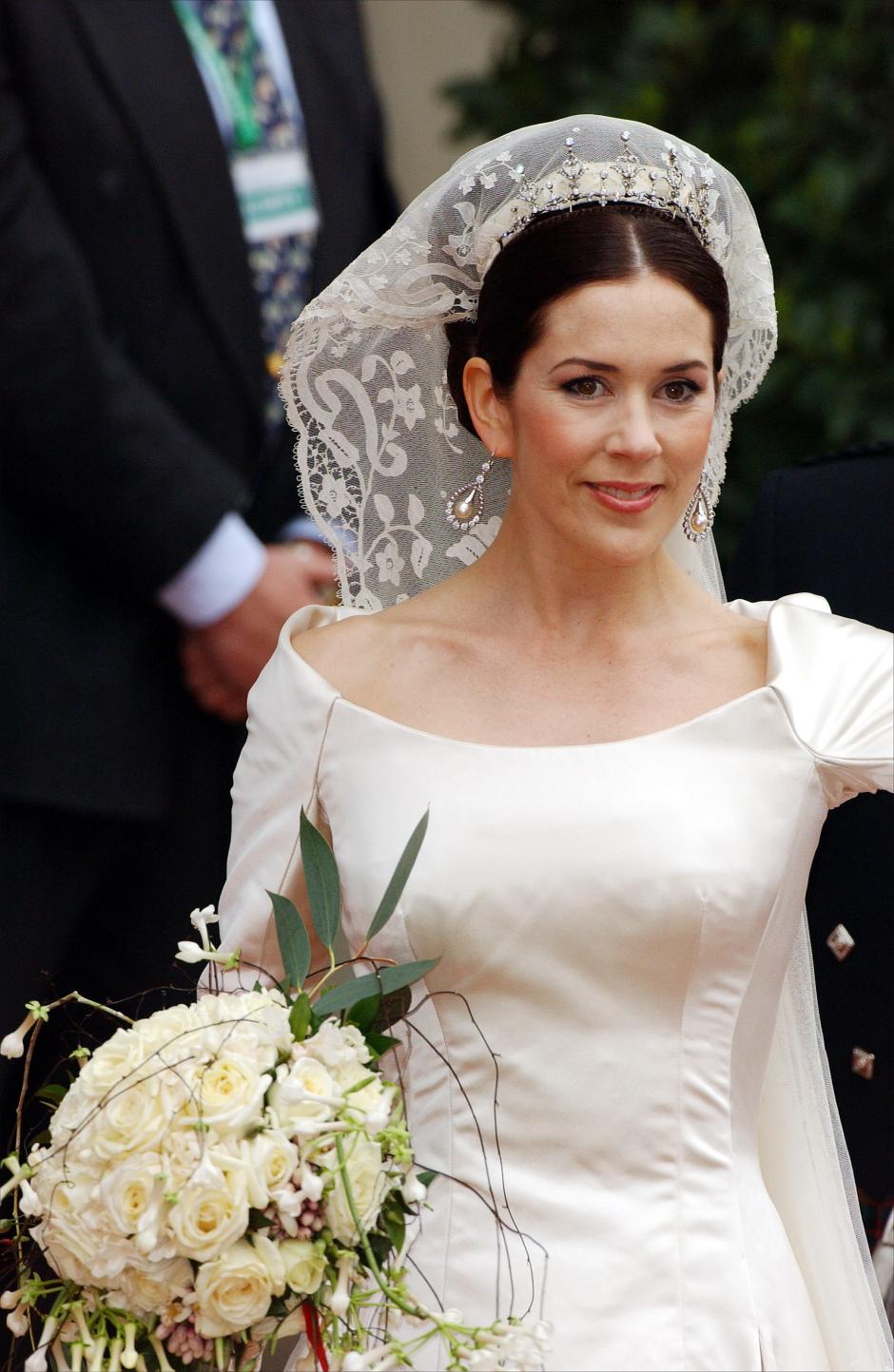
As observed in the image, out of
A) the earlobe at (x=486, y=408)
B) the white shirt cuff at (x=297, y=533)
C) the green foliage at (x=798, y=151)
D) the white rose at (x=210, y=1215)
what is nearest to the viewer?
the white rose at (x=210, y=1215)

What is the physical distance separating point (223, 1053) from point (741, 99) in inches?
117

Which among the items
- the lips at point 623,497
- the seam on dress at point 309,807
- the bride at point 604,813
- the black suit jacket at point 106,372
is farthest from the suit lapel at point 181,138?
the lips at point 623,497

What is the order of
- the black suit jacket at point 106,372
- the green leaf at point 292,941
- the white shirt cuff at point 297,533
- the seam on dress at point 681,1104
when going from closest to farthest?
the green leaf at point 292,941
the seam on dress at point 681,1104
the black suit jacket at point 106,372
the white shirt cuff at point 297,533

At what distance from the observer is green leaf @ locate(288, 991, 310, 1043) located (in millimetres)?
1821

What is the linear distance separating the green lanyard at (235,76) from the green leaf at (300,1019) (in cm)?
179

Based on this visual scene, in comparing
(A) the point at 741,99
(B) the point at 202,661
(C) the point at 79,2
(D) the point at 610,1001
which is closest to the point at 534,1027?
(D) the point at 610,1001

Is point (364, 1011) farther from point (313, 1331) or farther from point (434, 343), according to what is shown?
point (434, 343)

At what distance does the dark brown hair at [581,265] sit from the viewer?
2146 mm

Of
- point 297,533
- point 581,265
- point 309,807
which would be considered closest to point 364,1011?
point 309,807

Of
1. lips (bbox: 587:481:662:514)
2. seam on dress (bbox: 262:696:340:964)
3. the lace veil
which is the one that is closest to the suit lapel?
the lace veil

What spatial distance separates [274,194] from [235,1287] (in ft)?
6.56

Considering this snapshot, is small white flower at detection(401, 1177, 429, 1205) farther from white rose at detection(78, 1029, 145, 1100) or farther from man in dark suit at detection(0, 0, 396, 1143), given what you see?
man in dark suit at detection(0, 0, 396, 1143)

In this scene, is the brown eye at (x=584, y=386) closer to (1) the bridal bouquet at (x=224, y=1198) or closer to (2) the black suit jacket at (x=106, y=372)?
(1) the bridal bouquet at (x=224, y=1198)

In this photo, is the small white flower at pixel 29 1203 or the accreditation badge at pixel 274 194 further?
the accreditation badge at pixel 274 194
